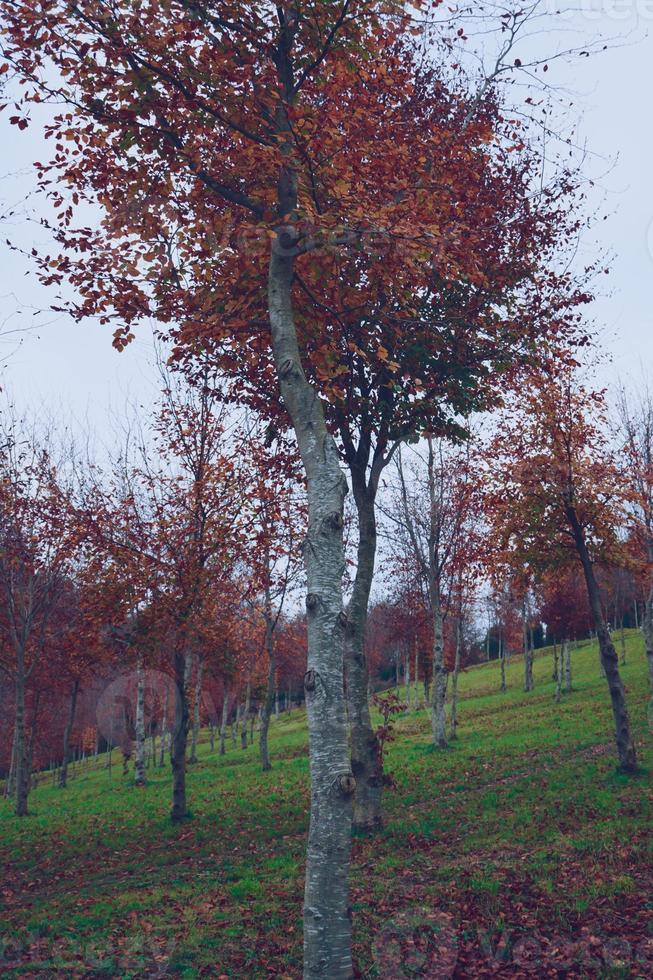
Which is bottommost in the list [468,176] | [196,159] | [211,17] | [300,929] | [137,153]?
[300,929]

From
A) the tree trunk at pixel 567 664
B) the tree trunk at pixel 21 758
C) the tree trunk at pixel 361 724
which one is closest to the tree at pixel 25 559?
the tree trunk at pixel 21 758

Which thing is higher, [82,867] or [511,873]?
[511,873]

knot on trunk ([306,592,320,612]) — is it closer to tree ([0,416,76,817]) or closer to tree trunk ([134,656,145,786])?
tree ([0,416,76,817])

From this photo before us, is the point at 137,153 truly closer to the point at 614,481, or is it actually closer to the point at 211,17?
the point at 211,17

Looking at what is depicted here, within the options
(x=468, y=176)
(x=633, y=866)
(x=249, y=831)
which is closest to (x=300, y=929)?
(x=633, y=866)

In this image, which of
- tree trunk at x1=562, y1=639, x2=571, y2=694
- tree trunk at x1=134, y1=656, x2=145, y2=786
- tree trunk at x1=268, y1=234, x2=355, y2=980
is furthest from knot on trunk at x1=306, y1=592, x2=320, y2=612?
tree trunk at x1=562, y1=639, x2=571, y2=694

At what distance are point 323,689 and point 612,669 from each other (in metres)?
12.7

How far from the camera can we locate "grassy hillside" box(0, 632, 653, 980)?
275 inches

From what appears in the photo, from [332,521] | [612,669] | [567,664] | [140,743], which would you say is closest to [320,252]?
[332,521]

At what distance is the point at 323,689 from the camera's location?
18.3 ft

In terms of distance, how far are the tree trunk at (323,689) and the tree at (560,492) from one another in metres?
10.9

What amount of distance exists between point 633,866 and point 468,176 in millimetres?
10603

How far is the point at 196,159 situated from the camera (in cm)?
718

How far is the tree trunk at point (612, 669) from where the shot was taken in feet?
51.4
